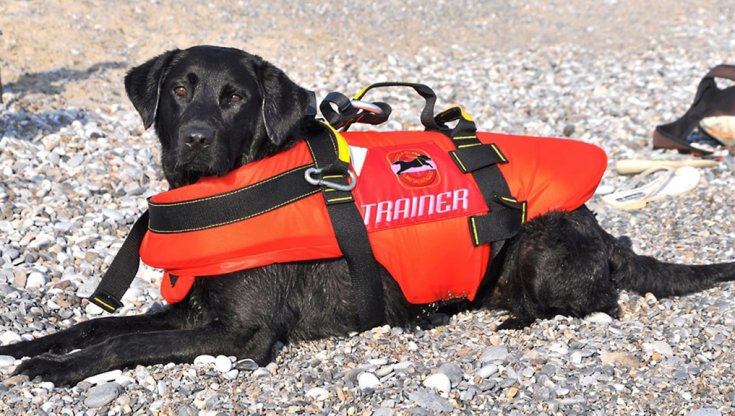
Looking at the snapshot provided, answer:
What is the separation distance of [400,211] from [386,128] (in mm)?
4462

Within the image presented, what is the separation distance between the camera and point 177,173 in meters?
4.36

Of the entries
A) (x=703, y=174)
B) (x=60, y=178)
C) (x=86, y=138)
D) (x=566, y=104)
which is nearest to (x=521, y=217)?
(x=703, y=174)

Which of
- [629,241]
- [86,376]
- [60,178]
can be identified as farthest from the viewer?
[60,178]

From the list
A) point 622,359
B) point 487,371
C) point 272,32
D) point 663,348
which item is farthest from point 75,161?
point 272,32

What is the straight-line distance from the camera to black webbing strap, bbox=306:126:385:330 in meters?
4.32

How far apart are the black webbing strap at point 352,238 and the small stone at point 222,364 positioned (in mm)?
743

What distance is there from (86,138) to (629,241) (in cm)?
462

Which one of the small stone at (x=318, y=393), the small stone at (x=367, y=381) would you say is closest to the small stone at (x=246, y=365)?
the small stone at (x=318, y=393)

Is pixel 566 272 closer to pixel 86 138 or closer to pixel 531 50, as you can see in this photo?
pixel 86 138

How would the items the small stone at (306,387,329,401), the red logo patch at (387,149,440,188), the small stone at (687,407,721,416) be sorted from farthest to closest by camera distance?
1. the red logo patch at (387,149,440,188)
2. the small stone at (306,387,329,401)
3. the small stone at (687,407,721,416)

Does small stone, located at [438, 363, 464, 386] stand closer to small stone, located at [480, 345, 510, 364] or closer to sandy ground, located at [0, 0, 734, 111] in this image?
small stone, located at [480, 345, 510, 364]

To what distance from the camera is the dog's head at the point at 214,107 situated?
415 centimetres

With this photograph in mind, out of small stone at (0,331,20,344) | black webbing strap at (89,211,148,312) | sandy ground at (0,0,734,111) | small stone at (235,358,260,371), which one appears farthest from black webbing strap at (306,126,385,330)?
sandy ground at (0,0,734,111)

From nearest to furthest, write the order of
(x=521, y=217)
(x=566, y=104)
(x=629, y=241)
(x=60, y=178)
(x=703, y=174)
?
(x=521, y=217) < (x=629, y=241) < (x=60, y=178) < (x=703, y=174) < (x=566, y=104)
